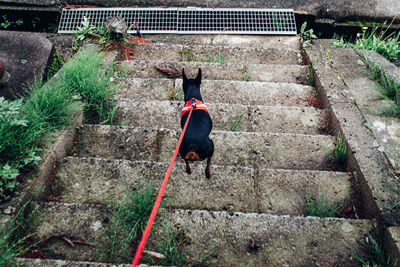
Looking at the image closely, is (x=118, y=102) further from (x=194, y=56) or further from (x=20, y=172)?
(x=194, y=56)

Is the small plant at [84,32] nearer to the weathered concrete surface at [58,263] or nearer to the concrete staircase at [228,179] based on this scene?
the concrete staircase at [228,179]

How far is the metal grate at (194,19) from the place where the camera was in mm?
3965

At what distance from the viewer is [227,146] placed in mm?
2238

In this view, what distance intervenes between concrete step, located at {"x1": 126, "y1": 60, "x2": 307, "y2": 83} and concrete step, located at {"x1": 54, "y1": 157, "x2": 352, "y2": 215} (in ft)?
4.96

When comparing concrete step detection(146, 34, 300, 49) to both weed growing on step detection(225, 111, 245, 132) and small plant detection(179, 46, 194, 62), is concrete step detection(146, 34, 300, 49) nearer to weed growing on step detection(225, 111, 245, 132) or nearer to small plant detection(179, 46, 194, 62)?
small plant detection(179, 46, 194, 62)

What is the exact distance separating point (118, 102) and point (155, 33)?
183cm

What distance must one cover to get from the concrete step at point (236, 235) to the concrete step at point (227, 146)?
0.59 m

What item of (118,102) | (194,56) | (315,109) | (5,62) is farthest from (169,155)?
(5,62)

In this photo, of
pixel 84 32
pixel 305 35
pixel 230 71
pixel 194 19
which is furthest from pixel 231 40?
pixel 84 32

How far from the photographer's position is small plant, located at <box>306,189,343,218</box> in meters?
1.73

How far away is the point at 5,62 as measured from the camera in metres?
2.95

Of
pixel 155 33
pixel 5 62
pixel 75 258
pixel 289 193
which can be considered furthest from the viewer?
pixel 155 33

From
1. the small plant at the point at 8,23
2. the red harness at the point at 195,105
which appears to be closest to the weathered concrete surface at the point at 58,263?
the red harness at the point at 195,105

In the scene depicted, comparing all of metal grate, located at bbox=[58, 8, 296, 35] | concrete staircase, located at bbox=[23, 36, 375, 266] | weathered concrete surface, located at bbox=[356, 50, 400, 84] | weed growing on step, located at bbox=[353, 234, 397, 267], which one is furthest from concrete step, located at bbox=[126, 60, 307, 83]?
weed growing on step, located at bbox=[353, 234, 397, 267]
